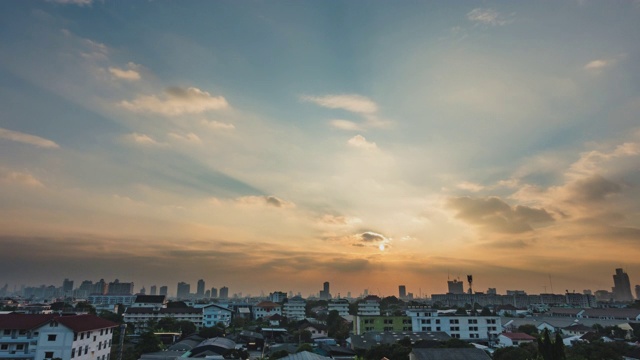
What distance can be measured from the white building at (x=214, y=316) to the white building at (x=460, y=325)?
48668mm

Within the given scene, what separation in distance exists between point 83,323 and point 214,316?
196 feet

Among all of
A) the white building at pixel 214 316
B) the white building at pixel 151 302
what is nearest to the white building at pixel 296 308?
the white building at pixel 214 316

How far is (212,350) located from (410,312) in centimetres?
4847

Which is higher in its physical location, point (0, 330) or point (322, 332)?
point (0, 330)

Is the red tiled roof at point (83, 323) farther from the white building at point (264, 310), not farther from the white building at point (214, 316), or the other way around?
the white building at point (264, 310)

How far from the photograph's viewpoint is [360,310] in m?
105

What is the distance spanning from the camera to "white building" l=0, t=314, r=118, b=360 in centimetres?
4069

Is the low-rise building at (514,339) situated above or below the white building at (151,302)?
below

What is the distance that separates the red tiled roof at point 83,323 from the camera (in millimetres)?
41250

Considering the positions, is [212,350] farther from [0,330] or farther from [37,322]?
[0,330]

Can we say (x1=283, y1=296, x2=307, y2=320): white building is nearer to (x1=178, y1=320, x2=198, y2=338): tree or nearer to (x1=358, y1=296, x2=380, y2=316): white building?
(x1=358, y1=296, x2=380, y2=316): white building

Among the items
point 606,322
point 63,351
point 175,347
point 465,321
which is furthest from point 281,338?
point 606,322

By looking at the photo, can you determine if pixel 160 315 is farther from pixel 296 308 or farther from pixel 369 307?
pixel 369 307

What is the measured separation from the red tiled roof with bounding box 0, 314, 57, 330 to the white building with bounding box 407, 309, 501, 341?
64.3 metres
